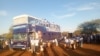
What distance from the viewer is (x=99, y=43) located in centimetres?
813

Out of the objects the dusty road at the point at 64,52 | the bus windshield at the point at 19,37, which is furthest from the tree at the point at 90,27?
the bus windshield at the point at 19,37

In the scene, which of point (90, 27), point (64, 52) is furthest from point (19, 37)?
point (90, 27)

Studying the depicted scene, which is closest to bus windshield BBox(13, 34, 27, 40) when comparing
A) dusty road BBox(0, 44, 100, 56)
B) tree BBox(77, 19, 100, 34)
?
dusty road BBox(0, 44, 100, 56)

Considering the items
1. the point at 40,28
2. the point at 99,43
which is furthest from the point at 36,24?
the point at 99,43

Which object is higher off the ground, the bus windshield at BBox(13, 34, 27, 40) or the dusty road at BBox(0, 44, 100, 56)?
the bus windshield at BBox(13, 34, 27, 40)

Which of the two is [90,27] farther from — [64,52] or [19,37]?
[19,37]

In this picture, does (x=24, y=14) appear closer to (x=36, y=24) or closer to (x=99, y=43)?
(x=36, y=24)

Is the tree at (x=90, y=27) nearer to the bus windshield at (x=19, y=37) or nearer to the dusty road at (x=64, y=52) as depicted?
the dusty road at (x=64, y=52)

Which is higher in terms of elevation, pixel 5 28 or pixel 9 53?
pixel 5 28

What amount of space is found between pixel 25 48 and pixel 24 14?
100 centimetres

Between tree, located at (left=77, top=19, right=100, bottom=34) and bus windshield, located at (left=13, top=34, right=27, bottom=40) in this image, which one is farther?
bus windshield, located at (left=13, top=34, right=27, bottom=40)

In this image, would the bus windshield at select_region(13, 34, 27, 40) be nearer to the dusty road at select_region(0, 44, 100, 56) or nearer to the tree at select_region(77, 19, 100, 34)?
the dusty road at select_region(0, 44, 100, 56)

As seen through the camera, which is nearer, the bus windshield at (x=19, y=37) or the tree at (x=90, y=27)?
the tree at (x=90, y=27)

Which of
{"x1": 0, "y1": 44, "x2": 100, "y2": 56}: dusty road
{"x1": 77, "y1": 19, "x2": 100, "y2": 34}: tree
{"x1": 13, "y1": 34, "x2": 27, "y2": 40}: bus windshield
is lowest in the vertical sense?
{"x1": 0, "y1": 44, "x2": 100, "y2": 56}: dusty road
